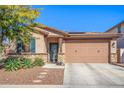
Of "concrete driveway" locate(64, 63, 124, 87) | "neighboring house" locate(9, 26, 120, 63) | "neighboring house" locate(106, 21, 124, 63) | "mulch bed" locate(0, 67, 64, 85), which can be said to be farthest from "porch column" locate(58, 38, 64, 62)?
"mulch bed" locate(0, 67, 64, 85)

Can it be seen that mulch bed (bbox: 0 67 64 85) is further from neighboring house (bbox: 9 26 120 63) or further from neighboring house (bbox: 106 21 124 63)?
neighboring house (bbox: 106 21 124 63)

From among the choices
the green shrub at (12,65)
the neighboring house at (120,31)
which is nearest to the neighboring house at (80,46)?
the neighboring house at (120,31)

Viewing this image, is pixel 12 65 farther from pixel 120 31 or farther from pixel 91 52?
pixel 120 31

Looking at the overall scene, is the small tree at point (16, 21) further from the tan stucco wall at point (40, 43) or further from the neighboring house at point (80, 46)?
the neighboring house at point (80, 46)

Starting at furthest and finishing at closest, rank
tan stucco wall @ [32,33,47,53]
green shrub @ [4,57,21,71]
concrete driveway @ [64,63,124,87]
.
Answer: tan stucco wall @ [32,33,47,53]
green shrub @ [4,57,21,71]
concrete driveway @ [64,63,124,87]

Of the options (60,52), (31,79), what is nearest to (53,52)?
(60,52)

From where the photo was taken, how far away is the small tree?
46.5ft

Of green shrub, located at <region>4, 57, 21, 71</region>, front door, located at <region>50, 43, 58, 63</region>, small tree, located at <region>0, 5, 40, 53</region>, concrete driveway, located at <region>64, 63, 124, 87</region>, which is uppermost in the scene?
small tree, located at <region>0, 5, 40, 53</region>

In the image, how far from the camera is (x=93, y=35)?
21.2m

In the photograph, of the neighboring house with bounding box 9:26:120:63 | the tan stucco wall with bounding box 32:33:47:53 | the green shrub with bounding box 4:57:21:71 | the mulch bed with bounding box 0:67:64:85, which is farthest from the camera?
the neighboring house with bounding box 9:26:120:63
